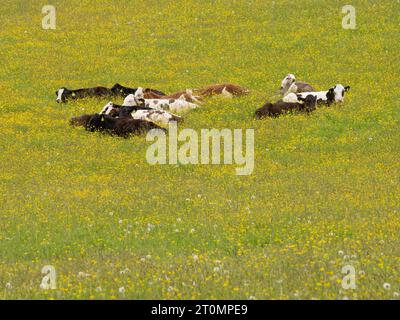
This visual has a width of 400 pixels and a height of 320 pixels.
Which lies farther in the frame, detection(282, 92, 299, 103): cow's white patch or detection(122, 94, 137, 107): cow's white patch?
detection(122, 94, 137, 107): cow's white patch

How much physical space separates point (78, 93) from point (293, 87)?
26.0 feet

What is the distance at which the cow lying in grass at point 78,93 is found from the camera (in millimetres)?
29938

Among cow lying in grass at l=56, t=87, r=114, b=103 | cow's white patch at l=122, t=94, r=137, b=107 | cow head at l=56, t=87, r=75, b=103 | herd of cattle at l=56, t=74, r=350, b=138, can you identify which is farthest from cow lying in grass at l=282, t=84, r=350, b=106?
cow head at l=56, t=87, r=75, b=103

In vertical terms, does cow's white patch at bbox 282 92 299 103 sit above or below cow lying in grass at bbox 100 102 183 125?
above

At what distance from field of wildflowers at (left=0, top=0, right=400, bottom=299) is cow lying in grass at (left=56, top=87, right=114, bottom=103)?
0.54 metres

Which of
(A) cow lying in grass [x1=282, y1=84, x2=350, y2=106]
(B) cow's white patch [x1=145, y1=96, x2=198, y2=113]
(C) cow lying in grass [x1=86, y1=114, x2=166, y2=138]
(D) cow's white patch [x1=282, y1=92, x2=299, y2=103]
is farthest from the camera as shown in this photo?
(B) cow's white patch [x1=145, y1=96, x2=198, y2=113]

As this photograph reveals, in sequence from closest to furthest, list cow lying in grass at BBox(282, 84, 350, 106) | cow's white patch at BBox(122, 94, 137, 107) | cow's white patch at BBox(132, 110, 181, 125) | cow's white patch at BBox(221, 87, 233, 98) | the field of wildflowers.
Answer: the field of wildflowers, cow's white patch at BBox(132, 110, 181, 125), cow lying in grass at BBox(282, 84, 350, 106), cow's white patch at BBox(122, 94, 137, 107), cow's white patch at BBox(221, 87, 233, 98)

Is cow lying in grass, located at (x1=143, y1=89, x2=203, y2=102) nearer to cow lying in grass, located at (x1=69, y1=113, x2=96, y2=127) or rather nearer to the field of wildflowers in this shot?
the field of wildflowers

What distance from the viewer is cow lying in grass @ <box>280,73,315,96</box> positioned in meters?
28.6

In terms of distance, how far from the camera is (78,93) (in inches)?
1185

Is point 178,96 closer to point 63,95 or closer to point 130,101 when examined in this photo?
point 130,101

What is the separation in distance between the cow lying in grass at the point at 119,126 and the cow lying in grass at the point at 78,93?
16.4ft

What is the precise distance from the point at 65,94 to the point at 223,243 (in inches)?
681

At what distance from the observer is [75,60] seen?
124 ft
